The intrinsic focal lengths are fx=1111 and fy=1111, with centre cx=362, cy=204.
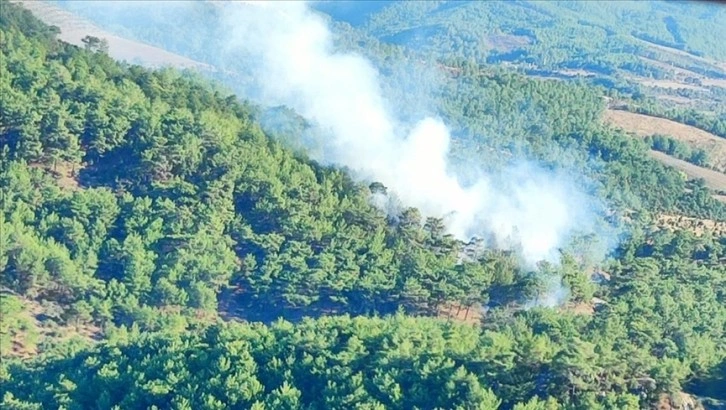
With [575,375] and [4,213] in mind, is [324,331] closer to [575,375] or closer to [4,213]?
[575,375]

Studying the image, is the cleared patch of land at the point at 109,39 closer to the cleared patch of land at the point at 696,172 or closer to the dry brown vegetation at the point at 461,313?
the cleared patch of land at the point at 696,172

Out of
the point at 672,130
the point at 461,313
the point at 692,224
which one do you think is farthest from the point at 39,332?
the point at 672,130

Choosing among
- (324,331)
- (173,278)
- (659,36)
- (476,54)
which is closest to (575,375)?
(324,331)

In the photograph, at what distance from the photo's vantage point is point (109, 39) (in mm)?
67125

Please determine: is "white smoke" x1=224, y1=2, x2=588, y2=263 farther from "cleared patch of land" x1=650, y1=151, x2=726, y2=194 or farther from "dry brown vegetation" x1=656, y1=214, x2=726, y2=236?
"cleared patch of land" x1=650, y1=151, x2=726, y2=194

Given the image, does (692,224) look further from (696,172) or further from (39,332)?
(39,332)

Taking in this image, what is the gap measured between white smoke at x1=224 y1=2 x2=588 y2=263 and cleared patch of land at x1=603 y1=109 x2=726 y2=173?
33.3ft

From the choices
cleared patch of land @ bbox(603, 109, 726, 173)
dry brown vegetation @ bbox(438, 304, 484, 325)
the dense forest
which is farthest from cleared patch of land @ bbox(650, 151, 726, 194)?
dry brown vegetation @ bbox(438, 304, 484, 325)

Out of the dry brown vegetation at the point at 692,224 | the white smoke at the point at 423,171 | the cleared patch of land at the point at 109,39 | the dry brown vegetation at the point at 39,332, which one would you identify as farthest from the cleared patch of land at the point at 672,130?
the dry brown vegetation at the point at 39,332

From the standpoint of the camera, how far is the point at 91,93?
114 feet

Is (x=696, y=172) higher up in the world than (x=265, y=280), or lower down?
higher up

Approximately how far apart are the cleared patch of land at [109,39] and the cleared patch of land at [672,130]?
979 inches

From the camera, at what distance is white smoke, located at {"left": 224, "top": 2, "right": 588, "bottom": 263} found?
3362cm

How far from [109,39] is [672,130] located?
111 ft
